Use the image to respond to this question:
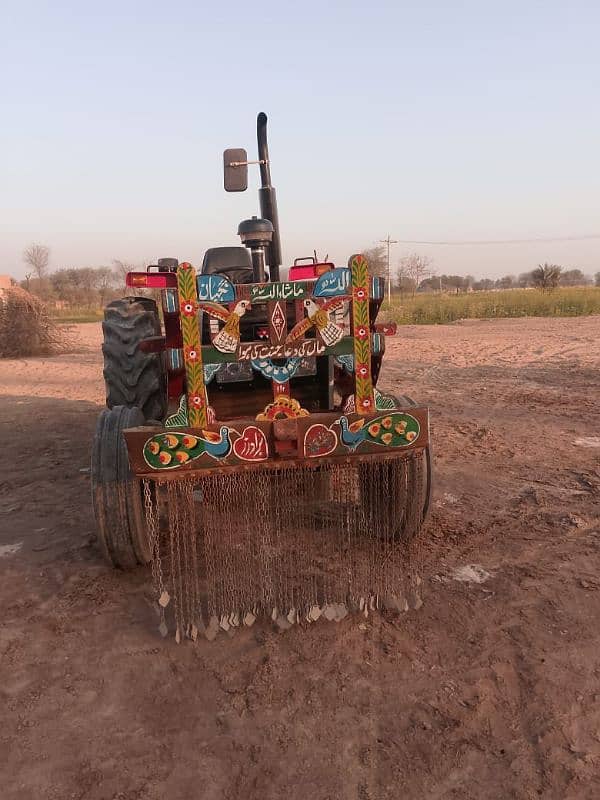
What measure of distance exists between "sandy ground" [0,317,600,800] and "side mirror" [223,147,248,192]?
2369 mm

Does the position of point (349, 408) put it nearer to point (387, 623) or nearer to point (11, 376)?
point (387, 623)

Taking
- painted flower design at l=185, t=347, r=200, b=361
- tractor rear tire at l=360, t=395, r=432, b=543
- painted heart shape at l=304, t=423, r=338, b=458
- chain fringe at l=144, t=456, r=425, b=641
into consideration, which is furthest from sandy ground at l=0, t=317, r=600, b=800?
painted flower design at l=185, t=347, r=200, b=361

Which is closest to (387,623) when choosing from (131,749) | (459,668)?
(459,668)

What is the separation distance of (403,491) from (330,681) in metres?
1.15

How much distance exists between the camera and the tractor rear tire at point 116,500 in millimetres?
2969

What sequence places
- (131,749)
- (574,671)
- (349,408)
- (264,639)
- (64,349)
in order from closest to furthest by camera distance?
(131,749) → (574,671) → (264,639) → (349,408) → (64,349)

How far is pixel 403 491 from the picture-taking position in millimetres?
3254

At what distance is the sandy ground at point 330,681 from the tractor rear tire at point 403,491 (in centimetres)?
24

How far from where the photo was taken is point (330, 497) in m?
4.04

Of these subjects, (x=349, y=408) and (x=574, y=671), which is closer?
(x=574, y=671)

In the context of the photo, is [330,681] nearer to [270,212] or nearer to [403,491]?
[403,491]

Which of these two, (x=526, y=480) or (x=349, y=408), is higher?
(x=349, y=408)

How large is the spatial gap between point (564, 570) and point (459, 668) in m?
1.07

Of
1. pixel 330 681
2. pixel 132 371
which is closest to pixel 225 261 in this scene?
pixel 132 371
